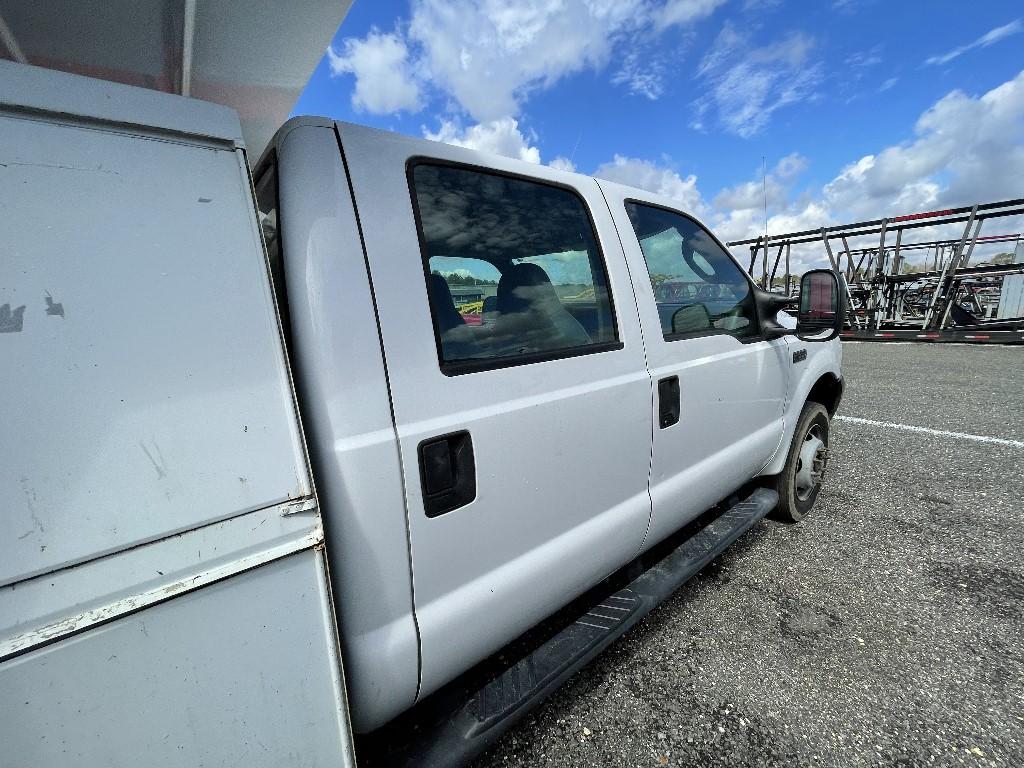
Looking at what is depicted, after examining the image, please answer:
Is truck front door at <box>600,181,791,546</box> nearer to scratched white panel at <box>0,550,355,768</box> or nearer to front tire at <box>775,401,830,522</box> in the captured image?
front tire at <box>775,401,830,522</box>

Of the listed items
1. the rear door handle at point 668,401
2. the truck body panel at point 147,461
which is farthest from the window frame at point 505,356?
the truck body panel at point 147,461

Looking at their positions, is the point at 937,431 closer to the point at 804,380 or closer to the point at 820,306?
the point at 804,380

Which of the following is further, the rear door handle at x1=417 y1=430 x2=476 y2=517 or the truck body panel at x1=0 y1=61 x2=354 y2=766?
the rear door handle at x1=417 y1=430 x2=476 y2=517

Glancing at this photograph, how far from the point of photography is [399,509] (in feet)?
3.53

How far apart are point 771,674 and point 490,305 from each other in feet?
5.81

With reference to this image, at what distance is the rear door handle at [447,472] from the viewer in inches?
44.3

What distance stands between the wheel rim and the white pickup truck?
1583mm

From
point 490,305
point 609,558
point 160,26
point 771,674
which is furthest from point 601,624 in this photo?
point 160,26

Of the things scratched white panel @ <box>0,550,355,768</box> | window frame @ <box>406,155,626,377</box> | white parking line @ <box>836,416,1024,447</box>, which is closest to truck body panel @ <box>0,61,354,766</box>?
scratched white panel @ <box>0,550,355,768</box>

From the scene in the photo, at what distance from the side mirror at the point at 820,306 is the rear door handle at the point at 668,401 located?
3.30ft

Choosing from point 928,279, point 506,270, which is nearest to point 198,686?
point 506,270

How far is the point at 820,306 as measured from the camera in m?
2.35

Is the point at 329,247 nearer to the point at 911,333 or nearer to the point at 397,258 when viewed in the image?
the point at 397,258

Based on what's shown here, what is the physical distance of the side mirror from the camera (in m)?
2.31
